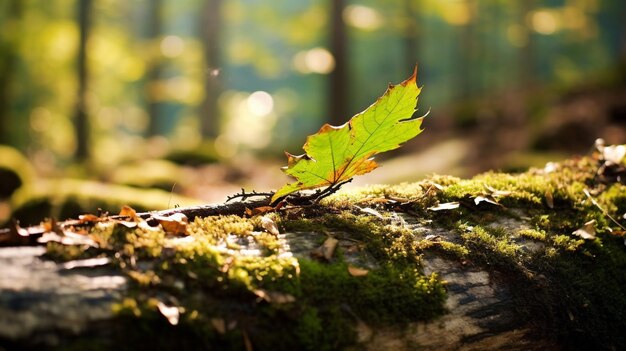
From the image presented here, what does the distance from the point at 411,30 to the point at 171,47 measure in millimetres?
8623

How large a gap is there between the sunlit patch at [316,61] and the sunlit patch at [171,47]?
5.47 meters

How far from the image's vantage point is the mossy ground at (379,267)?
129cm

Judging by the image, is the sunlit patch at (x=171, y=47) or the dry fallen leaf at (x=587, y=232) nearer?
the dry fallen leaf at (x=587, y=232)

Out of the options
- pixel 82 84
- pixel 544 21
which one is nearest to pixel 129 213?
pixel 82 84

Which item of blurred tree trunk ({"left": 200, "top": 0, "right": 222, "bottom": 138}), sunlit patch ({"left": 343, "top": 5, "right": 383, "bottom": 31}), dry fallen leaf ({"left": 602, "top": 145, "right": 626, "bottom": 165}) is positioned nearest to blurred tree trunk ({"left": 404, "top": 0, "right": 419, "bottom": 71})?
sunlit patch ({"left": 343, "top": 5, "right": 383, "bottom": 31})

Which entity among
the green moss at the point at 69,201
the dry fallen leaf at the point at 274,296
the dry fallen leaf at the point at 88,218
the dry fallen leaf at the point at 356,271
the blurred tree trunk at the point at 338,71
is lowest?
the dry fallen leaf at the point at 274,296

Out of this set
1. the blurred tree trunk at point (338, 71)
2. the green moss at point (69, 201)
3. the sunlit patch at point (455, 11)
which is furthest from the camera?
the sunlit patch at point (455, 11)

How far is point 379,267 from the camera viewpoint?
155 centimetres

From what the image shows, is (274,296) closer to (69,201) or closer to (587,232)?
(587,232)

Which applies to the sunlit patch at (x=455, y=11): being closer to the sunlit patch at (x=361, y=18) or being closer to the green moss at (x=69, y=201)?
the sunlit patch at (x=361, y=18)

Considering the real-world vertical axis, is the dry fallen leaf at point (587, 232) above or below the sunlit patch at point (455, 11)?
below

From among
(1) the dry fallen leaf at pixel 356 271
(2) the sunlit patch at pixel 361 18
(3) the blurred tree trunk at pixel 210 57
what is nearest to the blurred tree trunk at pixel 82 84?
(3) the blurred tree trunk at pixel 210 57

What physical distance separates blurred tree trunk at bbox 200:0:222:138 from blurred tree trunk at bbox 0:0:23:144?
639cm

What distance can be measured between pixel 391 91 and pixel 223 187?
10150 millimetres
